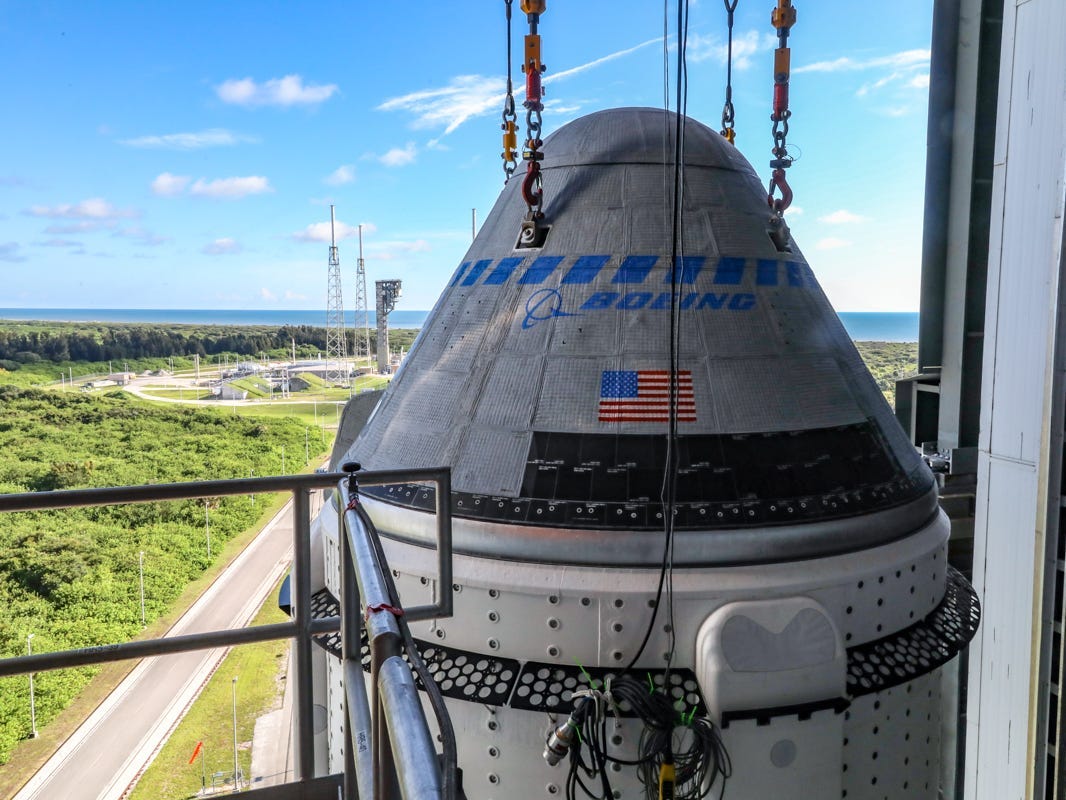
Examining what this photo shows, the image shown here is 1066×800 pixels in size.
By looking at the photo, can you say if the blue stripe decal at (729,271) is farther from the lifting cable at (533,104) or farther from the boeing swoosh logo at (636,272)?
the lifting cable at (533,104)

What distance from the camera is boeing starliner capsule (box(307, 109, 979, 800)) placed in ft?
13.6

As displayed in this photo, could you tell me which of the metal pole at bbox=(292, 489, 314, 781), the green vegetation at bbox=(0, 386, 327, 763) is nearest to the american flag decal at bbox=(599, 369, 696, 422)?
the metal pole at bbox=(292, 489, 314, 781)

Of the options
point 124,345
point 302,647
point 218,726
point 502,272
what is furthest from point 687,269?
point 124,345

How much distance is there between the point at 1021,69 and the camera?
5.59 m

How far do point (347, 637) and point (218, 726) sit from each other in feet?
56.3

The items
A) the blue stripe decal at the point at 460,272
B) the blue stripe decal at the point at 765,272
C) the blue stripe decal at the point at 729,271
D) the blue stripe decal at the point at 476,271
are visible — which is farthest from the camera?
the blue stripe decal at the point at 460,272

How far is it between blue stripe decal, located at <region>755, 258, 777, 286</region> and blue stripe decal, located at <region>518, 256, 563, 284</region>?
→ 1507 millimetres

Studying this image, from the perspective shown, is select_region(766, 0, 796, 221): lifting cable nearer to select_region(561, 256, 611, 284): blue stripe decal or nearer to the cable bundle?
select_region(561, 256, 611, 284): blue stripe decal

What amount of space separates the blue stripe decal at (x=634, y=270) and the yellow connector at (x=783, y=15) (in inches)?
87.7

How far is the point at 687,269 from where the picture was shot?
528cm

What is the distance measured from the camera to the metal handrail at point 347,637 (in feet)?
4.32

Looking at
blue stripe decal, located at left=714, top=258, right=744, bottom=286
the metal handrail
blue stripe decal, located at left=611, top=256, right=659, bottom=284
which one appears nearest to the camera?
the metal handrail

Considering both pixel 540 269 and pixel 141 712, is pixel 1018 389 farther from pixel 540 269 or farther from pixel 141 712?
pixel 141 712

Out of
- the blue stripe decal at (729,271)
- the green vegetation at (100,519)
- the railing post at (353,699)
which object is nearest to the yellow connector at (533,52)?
the blue stripe decal at (729,271)
